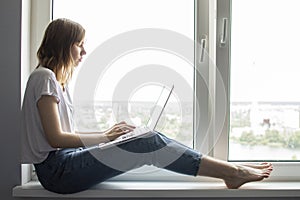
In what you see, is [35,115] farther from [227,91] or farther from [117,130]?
[227,91]

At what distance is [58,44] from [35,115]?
10.7 inches

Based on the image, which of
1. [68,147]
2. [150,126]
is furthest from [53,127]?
[150,126]

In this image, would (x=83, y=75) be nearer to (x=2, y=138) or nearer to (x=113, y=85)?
(x=113, y=85)

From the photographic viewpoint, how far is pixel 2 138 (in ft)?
5.22

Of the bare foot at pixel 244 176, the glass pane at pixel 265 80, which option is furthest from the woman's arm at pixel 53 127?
the glass pane at pixel 265 80

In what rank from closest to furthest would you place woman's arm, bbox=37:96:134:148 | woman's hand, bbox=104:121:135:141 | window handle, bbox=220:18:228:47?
woman's arm, bbox=37:96:134:148 → woman's hand, bbox=104:121:135:141 → window handle, bbox=220:18:228:47

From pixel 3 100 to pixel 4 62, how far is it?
142 millimetres

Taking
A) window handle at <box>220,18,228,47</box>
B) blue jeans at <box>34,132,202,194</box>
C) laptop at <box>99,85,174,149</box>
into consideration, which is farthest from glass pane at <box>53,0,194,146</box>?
blue jeans at <box>34,132,202,194</box>

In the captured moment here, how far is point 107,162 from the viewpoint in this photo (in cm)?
148

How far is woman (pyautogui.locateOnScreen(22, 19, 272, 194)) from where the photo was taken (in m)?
1.47

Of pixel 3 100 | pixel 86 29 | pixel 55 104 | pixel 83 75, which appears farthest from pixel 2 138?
pixel 86 29

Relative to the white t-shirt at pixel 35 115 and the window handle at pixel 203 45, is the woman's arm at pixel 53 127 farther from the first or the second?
the window handle at pixel 203 45

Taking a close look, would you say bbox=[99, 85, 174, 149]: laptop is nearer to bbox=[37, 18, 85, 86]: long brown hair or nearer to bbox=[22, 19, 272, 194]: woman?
bbox=[22, 19, 272, 194]: woman

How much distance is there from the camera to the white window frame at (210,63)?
1.73 m
